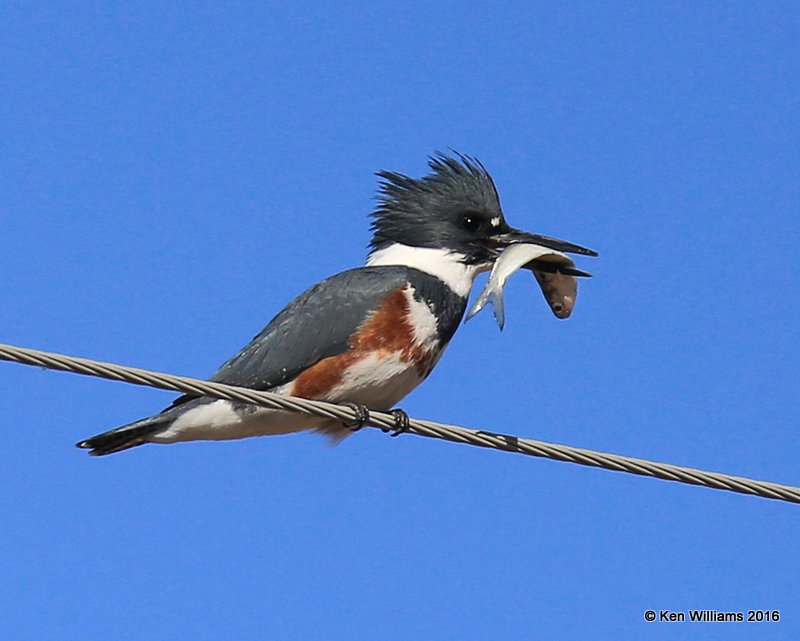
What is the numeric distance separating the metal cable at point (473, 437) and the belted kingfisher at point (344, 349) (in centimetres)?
87

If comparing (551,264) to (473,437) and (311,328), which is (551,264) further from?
(473,437)

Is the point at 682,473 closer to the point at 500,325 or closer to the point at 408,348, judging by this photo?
the point at 500,325

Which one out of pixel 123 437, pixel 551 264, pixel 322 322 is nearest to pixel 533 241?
pixel 551 264

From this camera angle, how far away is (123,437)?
16.5 feet

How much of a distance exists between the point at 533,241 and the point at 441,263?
38cm

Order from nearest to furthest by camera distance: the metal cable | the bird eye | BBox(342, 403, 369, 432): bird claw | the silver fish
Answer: the metal cable → BBox(342, 403, 369, 432): bird claw → the silver fish → the bird eye

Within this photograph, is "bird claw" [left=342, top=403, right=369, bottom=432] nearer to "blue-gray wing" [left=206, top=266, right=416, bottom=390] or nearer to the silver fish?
"blue-gray wing" [left=206, top=266, right=416, bottom=390]

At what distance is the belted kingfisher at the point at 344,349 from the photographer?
4.99 metres

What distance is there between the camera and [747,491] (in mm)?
3824

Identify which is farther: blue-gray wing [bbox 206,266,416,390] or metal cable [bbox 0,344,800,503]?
blue-gray wing [bbox 206,266,416,390]

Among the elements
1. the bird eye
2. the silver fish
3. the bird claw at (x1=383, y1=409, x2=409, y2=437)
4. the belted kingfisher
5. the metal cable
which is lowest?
the metal cable

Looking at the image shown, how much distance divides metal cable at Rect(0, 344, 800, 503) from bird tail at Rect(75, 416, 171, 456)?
3.81 feet

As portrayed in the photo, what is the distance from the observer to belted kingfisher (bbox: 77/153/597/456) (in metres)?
4.99

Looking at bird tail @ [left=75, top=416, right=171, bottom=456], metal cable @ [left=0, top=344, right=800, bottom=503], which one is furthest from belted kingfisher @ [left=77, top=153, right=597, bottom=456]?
metal cable @ [left=0, top=344, right=800, bottom=503]
